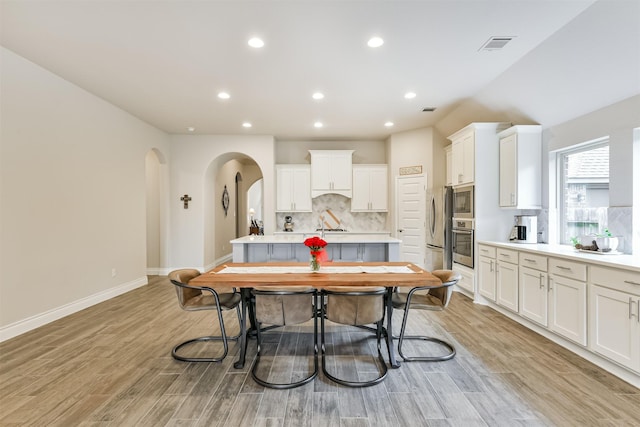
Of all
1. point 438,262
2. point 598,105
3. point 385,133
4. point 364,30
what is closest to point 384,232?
point 438,262

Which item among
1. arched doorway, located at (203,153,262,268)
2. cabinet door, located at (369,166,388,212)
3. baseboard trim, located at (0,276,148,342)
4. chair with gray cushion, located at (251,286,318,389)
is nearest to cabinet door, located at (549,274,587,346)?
chair with gray cushion, located at (251,286,318,389)

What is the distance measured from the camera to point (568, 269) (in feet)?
9.20

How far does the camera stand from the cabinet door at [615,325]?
7.22ft

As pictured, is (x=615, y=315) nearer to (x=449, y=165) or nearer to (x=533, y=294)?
(x=533, y=294)

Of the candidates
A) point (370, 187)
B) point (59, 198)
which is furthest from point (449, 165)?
point (59, 198)

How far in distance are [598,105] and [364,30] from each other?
8.31 ft

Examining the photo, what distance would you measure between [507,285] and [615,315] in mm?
1370

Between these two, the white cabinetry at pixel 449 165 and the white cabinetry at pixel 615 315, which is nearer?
the white cabinetry at pixel 615 315

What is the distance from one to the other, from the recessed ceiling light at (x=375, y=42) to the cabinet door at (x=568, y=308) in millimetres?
2752

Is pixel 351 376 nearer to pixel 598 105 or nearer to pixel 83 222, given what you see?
pixel 598 105

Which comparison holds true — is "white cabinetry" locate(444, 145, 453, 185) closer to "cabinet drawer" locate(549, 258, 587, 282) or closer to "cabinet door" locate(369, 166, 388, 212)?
"cabinet door" locate(369, 166, 388, 212)

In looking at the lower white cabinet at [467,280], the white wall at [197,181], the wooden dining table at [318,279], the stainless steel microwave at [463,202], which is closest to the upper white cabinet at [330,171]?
the white wall at [197,181]

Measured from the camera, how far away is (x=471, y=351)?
9.35 ft

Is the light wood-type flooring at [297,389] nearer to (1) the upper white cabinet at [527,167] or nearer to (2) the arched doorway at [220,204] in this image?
(1) the upper white cabinet at [527,167]
